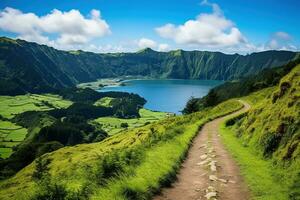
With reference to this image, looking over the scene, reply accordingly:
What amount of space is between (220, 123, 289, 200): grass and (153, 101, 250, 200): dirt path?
0.50 meters

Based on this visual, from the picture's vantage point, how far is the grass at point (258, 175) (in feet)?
52.5

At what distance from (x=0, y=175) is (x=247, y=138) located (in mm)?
140920

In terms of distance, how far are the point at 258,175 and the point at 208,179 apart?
3.46 metres

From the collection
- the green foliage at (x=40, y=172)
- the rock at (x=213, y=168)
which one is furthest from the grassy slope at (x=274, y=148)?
the green foliage at (x=40, y=172)

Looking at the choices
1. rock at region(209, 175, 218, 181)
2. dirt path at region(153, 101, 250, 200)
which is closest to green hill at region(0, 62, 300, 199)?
dirt path at region(153, 101, 250, 200)

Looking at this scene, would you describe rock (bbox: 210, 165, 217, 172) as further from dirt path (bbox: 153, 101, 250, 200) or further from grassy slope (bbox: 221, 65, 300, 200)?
grassy slope (bbox: 221, 65, 300, 200)

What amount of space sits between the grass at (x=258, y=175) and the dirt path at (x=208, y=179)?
1.64ft

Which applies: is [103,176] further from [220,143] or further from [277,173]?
[220,143]

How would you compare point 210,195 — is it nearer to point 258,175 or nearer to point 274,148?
point 258,175

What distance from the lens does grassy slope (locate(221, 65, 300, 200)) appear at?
17.1 meters

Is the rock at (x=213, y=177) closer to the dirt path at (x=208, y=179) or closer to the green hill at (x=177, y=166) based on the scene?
the dirt path at (x=208, y=179)

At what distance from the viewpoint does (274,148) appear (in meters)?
23.1

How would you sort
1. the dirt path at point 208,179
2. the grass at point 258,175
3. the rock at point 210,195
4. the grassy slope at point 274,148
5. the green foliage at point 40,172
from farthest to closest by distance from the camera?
the grassy slope at point 274,148
the grass at point 258,175
the dirt path at point 208,179
the rock at point 210,195
the green foliage at point 40,172

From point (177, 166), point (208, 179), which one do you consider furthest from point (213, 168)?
point (208, 179)
